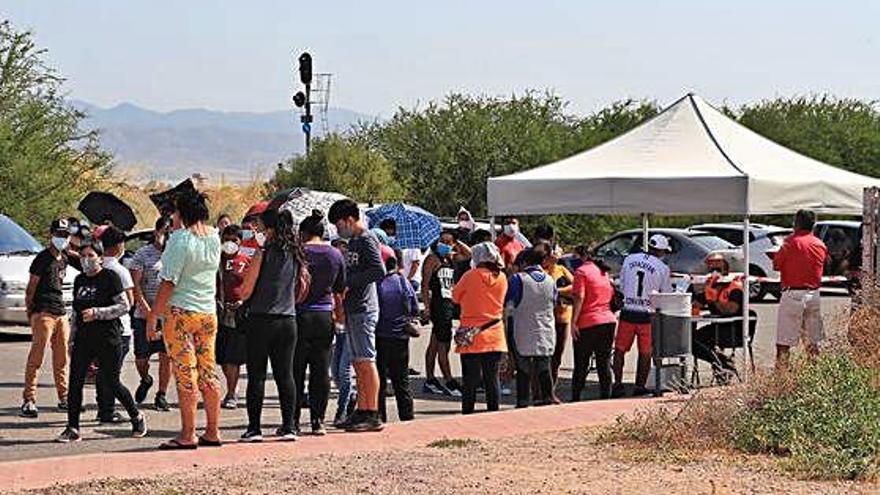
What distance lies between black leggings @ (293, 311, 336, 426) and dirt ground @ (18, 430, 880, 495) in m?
1.04

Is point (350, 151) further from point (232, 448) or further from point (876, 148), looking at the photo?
point (232, 448)

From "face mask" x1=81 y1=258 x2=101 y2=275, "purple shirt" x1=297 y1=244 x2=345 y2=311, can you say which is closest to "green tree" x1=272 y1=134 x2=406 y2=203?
"face mask" x1=81 y1=258 x2=101 y2=275

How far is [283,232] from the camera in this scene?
38.1 ft

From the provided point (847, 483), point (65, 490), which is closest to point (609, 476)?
point (847, 483)

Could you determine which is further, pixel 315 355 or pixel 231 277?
pixel 231 277

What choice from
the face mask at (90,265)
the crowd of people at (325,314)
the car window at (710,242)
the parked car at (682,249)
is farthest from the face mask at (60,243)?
the car window at (710,242)

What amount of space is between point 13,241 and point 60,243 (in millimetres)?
8027

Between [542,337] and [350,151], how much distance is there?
27280 mm

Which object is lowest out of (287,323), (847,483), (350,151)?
(847,483)

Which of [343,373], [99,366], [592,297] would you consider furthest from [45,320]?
[592,297]

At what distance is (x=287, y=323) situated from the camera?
11.6 meters

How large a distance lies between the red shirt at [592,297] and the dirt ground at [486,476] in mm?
3190

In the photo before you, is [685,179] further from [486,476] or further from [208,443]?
[208,443]

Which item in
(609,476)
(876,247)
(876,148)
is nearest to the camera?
(609,476)
